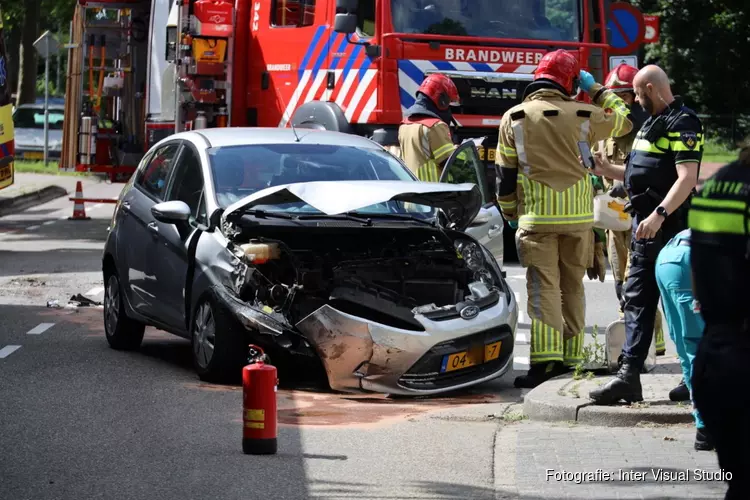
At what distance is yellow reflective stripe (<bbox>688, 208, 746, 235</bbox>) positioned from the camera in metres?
4.50

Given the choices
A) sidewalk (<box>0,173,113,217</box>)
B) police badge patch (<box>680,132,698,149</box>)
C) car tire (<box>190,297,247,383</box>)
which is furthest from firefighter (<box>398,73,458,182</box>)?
sidewalk (<box>0,173,113,217</box>)

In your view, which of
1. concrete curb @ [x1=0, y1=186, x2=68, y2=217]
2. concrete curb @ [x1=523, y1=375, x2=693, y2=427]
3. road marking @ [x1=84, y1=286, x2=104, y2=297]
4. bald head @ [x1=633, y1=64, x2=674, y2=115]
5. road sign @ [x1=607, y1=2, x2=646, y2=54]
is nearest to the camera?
concrete curb @ [x1=523, y1=375, x2=693, y2=427]

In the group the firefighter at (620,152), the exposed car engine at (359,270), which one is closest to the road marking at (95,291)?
the exposed car engine at (359,270)

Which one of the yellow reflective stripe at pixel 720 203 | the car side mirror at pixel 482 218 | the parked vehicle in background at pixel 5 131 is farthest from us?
the parked vehicle in background at pixel 5 131

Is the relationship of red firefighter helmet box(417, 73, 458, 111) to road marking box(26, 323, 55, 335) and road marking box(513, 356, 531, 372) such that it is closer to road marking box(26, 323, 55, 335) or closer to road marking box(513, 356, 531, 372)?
road marking box(513, 356, 531, 372)

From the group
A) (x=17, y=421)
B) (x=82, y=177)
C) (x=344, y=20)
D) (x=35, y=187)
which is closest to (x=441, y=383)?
(x=17, y=421)

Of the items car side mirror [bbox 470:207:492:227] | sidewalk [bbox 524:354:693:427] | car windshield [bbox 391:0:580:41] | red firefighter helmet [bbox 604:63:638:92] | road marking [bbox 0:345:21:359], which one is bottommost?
road marking [bbox 0:345:21:359]

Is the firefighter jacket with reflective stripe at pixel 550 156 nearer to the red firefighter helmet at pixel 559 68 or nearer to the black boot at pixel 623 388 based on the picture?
the red firefighter helmet at pixel 559 68

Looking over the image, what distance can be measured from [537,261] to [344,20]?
219 inches

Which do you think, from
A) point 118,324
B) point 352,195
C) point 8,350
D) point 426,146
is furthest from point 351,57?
point 352,195

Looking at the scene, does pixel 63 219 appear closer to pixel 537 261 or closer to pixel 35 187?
pixel 35 187

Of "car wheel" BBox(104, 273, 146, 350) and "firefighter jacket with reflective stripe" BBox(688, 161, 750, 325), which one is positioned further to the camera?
"car wheel" BBox(104, 273, 146, 350)

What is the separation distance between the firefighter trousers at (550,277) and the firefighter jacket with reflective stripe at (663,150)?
1189 mm

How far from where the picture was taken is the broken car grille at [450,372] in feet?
28.3
